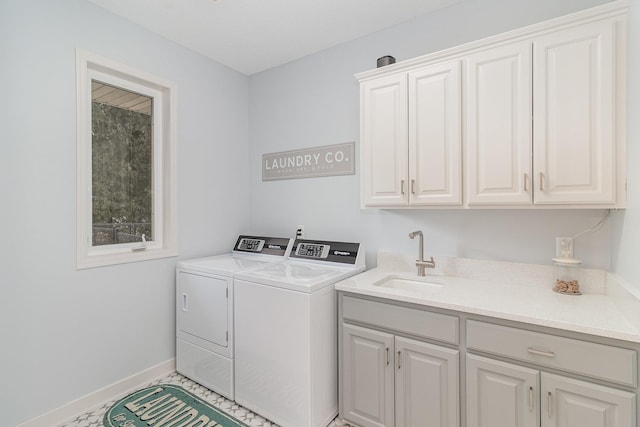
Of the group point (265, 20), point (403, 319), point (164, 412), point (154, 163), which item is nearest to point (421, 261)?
point (403, 319)

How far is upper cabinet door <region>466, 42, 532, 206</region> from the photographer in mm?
1605

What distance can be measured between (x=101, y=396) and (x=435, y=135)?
284 centimetres

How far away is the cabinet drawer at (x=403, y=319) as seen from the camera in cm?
Result: 153

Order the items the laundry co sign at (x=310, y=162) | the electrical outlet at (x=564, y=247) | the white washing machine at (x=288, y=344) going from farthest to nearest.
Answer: the laundry co sign at (x=310, y=162), the white washing machine at (x=288, y=344), the electrical outlet at (x=564, y=247)

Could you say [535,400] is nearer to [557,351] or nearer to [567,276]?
[557,351]

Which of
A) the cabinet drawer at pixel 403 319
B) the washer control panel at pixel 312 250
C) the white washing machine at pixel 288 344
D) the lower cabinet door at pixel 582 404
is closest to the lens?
the lower cabinet door at pixel 582 404

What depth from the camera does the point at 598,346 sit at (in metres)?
1.20

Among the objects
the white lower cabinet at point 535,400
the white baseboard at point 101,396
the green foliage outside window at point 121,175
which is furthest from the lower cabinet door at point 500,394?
the green foliage outside window at point 121,175

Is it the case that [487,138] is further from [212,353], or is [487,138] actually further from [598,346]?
[212,353]

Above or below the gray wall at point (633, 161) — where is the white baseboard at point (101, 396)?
below

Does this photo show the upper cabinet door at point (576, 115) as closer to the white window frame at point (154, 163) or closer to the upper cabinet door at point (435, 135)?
the upper cabinet door at point (435, 135)

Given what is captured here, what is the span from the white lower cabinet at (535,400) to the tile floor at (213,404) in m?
0.87

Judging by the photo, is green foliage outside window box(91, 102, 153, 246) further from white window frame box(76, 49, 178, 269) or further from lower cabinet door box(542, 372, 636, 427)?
lower cabinet door box(542, 372, 636, 427)

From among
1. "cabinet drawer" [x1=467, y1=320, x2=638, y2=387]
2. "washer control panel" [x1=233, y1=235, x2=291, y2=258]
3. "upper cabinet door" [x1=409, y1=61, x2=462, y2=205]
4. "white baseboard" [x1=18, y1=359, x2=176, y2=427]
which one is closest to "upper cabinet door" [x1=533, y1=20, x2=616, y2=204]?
"upper cabinet door" [x1=409, y1=61, x2=462, y2=205]
